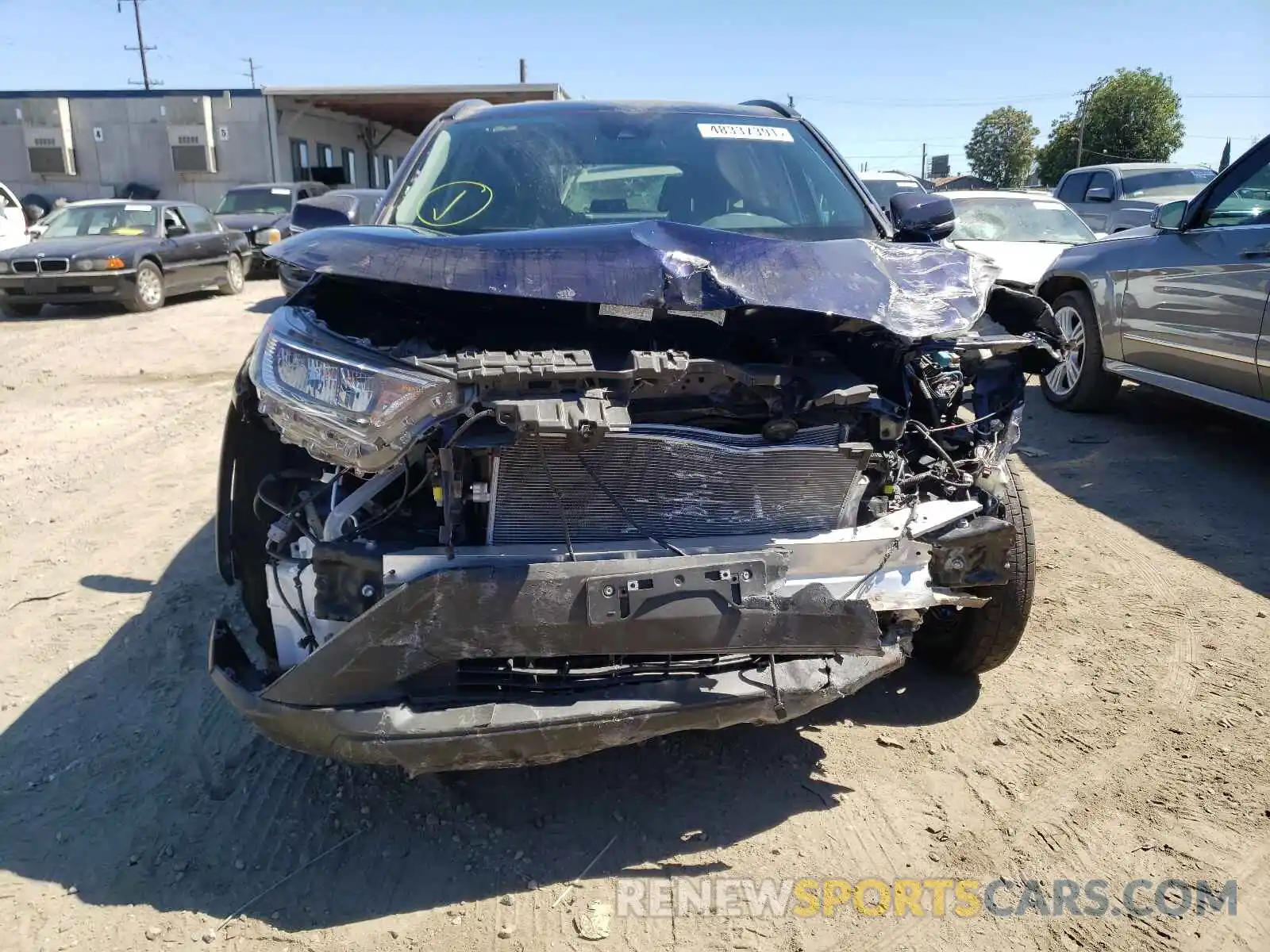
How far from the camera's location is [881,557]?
94.7 inches

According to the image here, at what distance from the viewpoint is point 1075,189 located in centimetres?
1275

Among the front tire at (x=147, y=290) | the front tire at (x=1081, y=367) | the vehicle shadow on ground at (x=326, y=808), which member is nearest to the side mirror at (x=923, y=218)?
the vehicle shadow on ground at (x=326, y=808)

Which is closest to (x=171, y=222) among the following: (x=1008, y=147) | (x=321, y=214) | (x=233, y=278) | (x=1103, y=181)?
(x=233, y=278)

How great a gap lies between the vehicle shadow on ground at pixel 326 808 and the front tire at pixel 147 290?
9.94 meters

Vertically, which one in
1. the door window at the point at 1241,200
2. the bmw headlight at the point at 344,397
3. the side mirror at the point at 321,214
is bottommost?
the bmw headlight at the point at 344,397

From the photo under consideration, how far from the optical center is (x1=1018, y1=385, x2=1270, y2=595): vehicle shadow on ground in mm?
4418

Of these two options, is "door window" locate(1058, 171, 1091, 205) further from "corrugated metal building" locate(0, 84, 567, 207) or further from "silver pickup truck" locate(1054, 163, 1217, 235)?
"corrugated metal building" locate(0, 84, 567, 207)

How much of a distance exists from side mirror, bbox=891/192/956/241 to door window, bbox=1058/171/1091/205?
10936mm

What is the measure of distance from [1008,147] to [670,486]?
54878mm

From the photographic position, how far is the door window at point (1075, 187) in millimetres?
12617

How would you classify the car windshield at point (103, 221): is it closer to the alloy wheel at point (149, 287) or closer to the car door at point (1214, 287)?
the alloy wheel at point (149, 287)

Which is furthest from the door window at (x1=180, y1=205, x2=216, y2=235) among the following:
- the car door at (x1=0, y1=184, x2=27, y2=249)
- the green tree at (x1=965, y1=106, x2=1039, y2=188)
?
the green tree at (x1=965, y1=106, x2=1039, y2=188)

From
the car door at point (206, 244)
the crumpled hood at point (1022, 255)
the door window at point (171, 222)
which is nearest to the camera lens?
the crumpled hood at point (1022, 255)

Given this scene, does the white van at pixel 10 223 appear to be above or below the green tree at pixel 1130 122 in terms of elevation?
below
